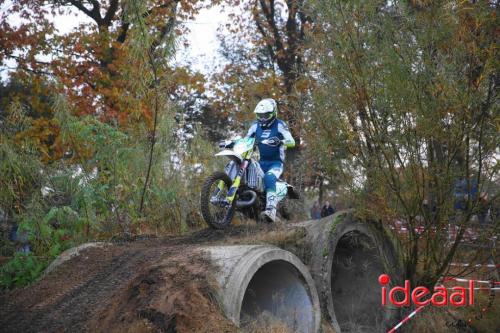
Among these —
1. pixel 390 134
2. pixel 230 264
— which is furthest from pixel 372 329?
pixel 230 264

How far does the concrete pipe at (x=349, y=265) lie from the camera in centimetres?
914

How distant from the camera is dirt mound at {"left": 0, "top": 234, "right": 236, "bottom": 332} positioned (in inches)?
253

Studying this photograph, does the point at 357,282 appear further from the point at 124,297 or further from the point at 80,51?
the point at 80,51

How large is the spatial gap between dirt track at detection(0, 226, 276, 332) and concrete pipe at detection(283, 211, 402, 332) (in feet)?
6.41

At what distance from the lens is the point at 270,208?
31.7 ft

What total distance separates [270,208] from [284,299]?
148cm

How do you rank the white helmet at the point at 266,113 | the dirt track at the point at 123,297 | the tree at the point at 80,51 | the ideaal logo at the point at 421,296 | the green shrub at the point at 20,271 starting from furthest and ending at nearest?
1. the tree at the point at 80,51
2. the ideaal logo at the point at 421,296
3. the white helmet at the point at 266,113
4. the green shrub at the point at 20,271
5. the dirt track at the point at 123,297

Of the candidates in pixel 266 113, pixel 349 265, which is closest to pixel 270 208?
pixel 266 113

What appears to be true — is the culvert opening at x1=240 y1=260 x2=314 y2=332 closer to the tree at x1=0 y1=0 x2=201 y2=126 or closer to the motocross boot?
the motocross boot

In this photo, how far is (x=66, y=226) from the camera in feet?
33.5

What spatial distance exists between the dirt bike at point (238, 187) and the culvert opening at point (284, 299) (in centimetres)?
98

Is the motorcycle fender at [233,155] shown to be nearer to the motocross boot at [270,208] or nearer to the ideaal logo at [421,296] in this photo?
the motocross boot at [270,208]

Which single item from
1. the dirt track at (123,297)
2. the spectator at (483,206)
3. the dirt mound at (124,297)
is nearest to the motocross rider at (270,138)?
the dirt track at (123,297)

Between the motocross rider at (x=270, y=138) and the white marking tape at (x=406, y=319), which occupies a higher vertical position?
the motocross rider at (x=270, y=138)
